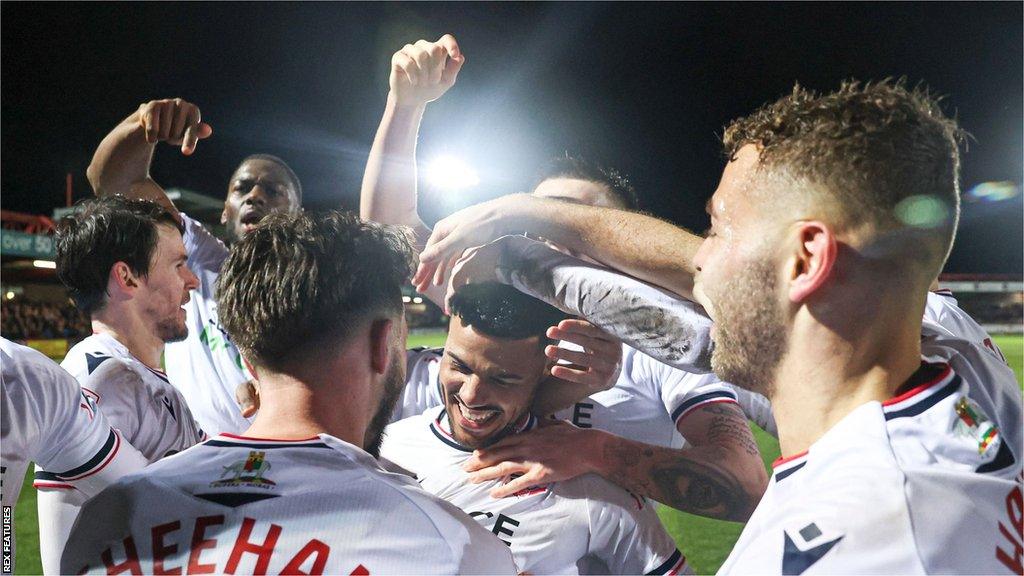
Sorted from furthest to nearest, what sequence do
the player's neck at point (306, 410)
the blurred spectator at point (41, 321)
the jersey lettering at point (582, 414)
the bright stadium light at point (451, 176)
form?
the bright stadium light at point (451, 176)
the blurred spectator at point (41, 321)
the jersey lettering at point (582, 414)
the player's neck at point (306, 410)

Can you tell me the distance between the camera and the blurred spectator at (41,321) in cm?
2105

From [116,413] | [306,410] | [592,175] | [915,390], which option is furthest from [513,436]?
[116,413]

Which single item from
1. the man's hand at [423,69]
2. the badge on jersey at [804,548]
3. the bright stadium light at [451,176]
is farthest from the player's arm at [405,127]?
the bright stadium light at [451,176]

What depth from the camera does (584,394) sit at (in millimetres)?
2213

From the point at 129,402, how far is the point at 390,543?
1.83m

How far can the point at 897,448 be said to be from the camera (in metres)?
1.08

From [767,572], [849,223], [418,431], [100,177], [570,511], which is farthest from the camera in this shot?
[100,177]

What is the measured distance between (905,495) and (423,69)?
185 centimetres

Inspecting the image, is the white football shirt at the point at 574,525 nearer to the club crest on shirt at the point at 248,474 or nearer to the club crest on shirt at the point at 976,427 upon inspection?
the club crest on shirt at the point at 248,474

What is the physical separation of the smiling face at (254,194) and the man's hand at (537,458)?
9.76 ft

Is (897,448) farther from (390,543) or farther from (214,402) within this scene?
(214,402)

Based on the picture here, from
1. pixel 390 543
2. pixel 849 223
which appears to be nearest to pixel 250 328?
pixel 390 543

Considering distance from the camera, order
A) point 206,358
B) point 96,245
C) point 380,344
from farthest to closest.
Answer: point 206,358 → point 96,245 → point 380,344

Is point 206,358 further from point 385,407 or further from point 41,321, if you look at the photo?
point 41,321
